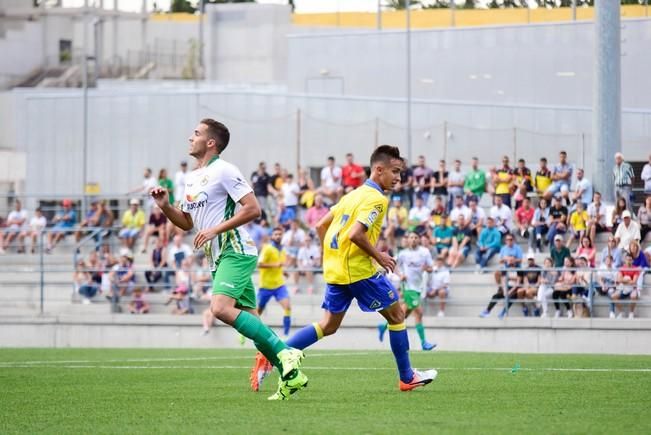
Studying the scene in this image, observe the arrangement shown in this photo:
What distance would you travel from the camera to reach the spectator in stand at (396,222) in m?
27.7

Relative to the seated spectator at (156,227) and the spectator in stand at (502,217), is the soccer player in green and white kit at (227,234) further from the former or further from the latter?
the seated spectator at (156,227)

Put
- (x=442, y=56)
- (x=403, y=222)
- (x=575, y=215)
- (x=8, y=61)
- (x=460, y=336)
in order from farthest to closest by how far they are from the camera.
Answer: (x=8, y=61)
(x=442, y=56)
(x=403, y=222)
(x=575, y=215)
(x=460, y=336)

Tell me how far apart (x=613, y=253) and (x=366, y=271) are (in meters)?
14.9

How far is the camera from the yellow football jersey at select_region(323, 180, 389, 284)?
10.5 meters

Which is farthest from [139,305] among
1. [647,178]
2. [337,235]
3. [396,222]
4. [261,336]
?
[261,336]

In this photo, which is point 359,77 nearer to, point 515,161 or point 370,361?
point 515,161

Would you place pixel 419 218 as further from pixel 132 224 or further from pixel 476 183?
pixel 132 224

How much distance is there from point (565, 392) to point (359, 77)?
29174 mm

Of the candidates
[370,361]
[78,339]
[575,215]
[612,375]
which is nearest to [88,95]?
[78,339]

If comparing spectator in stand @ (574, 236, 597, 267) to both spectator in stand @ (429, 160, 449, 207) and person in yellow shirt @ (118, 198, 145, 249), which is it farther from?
person in yellow shirt @ (118, 198, 145, 249)

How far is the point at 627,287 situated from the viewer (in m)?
23.7

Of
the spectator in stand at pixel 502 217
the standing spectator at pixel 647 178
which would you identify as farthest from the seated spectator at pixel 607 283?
the spectator in stand at pixel 502 217

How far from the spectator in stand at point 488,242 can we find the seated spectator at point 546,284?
5.32 ft

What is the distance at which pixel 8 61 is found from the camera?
53219mm
